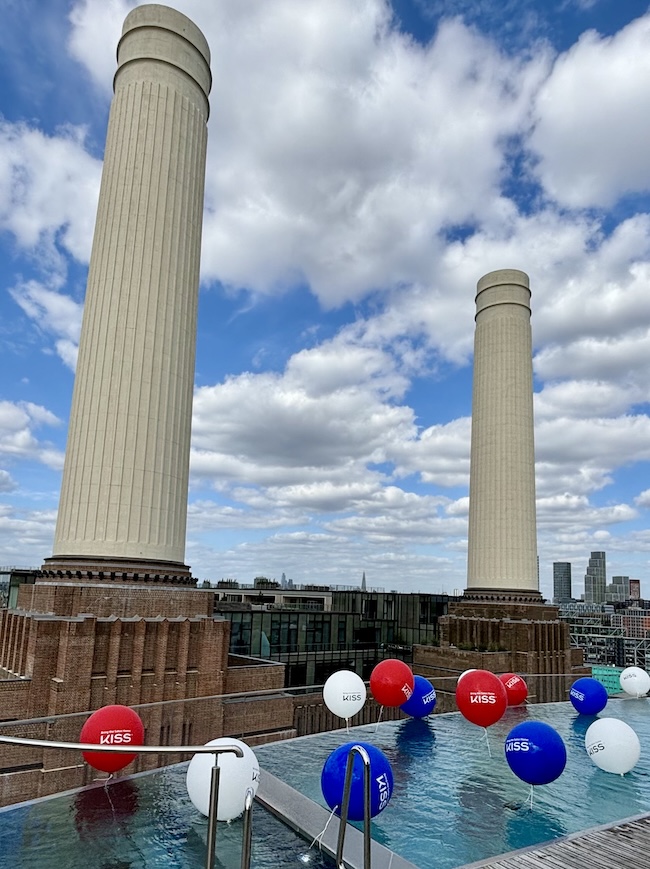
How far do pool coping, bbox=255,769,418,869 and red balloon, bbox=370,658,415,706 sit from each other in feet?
17.7

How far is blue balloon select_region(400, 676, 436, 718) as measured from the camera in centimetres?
1588

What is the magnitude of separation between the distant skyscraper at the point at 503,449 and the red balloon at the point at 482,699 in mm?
23571

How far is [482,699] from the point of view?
13.5 meters

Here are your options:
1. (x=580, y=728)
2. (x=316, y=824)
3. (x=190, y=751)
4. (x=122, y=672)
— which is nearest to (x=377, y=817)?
(x=316, y=824)

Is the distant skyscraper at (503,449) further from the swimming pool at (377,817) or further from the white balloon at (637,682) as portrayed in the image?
the swimming pool at (377,817)

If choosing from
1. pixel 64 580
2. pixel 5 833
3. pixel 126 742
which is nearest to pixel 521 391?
pixel 64 580

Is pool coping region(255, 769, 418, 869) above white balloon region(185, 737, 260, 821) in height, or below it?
below

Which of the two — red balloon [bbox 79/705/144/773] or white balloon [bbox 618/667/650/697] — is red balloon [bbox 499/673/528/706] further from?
red balloon [bbox 79/705/144/773]

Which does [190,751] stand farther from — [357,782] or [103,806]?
[103,806]

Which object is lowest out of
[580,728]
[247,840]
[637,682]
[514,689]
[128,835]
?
[580,728]

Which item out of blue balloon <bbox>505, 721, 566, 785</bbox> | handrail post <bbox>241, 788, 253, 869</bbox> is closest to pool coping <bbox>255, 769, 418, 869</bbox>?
handrail post <bbox>241, 788, 253, 869</bbox>

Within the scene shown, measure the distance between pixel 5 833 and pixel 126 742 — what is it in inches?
104

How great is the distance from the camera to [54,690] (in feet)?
52.2

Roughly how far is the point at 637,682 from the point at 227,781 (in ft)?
57.0
